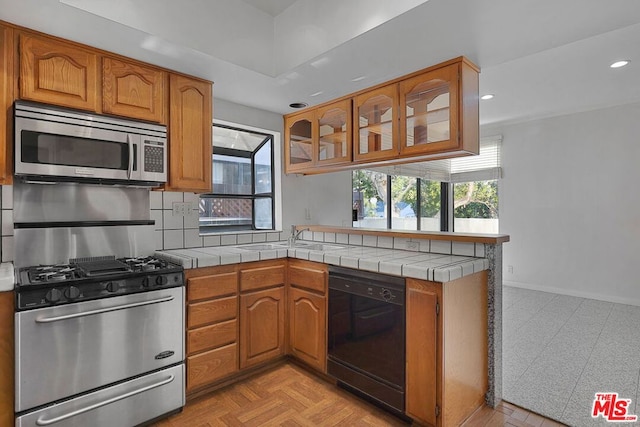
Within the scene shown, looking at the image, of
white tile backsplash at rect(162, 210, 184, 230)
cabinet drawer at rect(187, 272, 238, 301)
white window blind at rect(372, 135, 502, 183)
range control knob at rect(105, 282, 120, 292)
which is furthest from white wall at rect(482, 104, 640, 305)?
range control knob at rect(105, 282, 120, 292)

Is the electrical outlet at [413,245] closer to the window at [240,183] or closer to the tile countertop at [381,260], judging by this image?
the tile countertop at [381,260]

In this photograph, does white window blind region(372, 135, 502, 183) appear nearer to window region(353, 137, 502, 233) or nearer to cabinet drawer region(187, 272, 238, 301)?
window region(353, 137, 502, 233)

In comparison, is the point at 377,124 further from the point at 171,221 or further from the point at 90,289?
the point at 90,289

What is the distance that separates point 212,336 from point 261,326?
38cm

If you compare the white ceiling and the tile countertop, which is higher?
the white ceiling

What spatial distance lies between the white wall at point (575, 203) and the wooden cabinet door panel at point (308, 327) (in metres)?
4.00

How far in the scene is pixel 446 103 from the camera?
2.31 meters

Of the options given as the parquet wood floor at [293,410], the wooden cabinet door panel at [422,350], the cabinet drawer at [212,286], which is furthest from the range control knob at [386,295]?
the cabinet drawer at [212,286]

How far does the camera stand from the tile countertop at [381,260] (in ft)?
5.93

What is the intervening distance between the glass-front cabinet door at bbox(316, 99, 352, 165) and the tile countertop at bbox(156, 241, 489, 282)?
33.9 inches

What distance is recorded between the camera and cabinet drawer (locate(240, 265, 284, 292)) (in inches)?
95.1

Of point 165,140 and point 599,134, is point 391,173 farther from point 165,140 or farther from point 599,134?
point 165,140

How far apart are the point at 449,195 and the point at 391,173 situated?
1.48 meters

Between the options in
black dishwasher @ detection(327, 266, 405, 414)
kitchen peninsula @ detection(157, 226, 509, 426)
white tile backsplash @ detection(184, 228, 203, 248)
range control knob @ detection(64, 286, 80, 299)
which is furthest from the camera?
white tile backsplash @ detection(184, 228, 203, 248)
